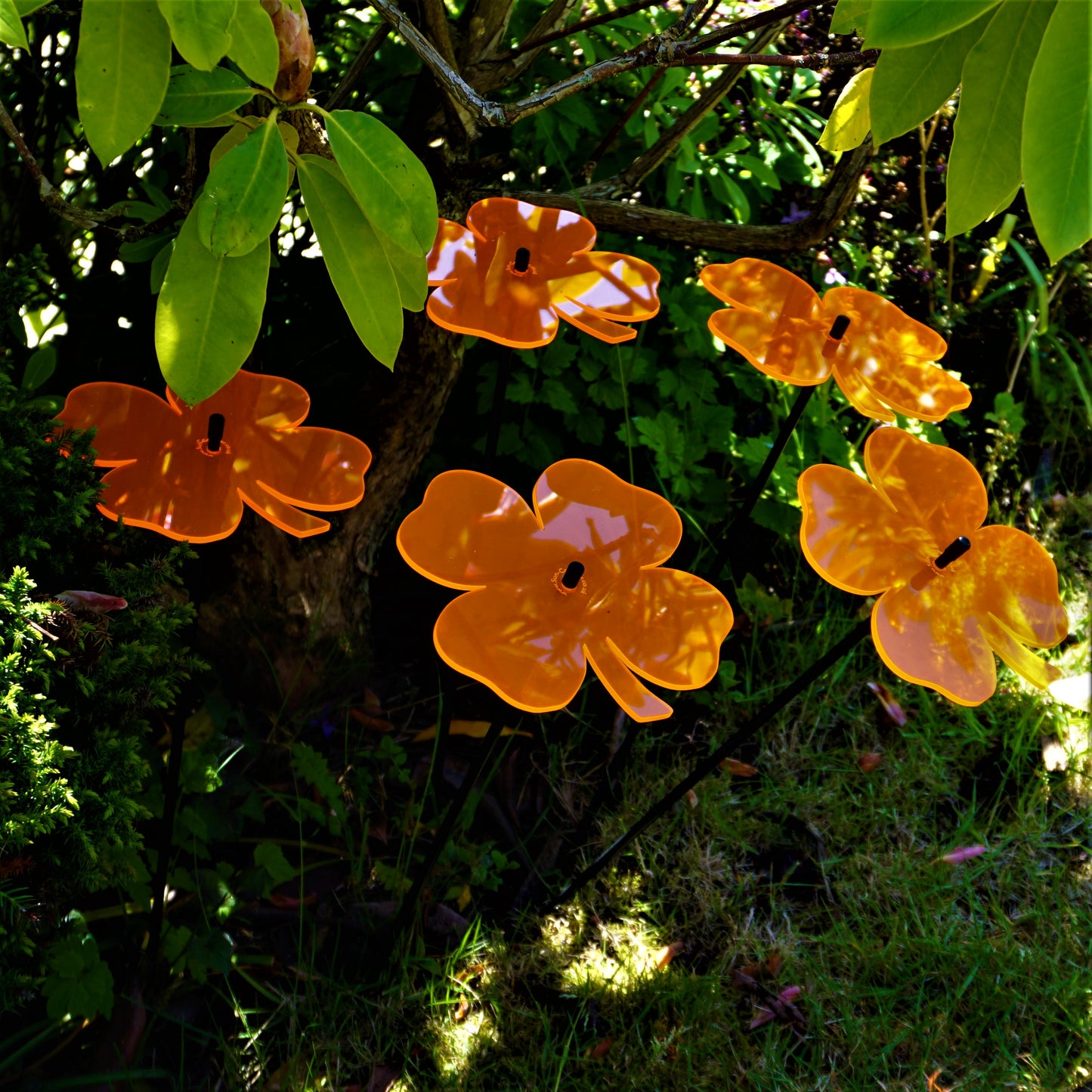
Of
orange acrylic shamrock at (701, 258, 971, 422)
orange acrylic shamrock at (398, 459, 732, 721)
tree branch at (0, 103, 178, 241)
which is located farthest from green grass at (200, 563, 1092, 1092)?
tree branch at (0, 103, 178, 241)

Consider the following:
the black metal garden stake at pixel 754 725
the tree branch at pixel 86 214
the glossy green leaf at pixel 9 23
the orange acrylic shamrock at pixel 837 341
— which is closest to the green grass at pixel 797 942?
the black metal garden stake at pixel 754 725

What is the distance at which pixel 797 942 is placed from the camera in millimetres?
1910

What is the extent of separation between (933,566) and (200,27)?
107 cm

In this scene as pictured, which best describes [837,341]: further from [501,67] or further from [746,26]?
[501,67]

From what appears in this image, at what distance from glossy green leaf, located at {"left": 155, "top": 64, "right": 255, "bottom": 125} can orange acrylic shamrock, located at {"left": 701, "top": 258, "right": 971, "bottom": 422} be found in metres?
0.72

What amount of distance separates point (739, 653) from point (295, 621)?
1.12 metres

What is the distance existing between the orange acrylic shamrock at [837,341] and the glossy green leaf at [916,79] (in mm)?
467

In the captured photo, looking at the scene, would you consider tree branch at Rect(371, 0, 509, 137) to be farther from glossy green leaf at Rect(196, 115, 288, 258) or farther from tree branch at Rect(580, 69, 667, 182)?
tree branch at Rect(580, 69, 667, 182)

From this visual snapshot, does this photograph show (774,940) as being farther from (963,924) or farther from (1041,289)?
(1041,289)

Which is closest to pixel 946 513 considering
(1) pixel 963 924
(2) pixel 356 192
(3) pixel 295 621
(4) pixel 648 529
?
(4) pixel 648 529

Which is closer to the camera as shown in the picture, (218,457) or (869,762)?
(218,457)

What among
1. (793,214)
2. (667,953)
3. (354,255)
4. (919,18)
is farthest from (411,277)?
(793,214)

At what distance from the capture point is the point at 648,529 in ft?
4.46

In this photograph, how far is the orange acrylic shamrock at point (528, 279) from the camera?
133 centimetres
